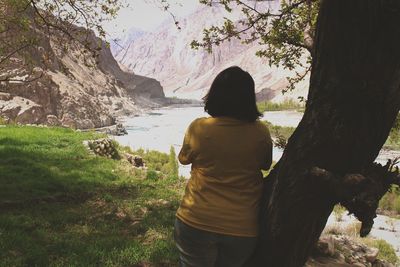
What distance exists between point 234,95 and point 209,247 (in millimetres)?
1129

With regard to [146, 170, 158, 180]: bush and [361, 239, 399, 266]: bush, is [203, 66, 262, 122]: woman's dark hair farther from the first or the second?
[361, 239, 399, 266]: bush

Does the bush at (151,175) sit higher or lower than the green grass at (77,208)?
lower

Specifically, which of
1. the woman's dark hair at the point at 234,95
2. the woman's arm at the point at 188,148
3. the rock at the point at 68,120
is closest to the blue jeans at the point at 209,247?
the woman's arm at the point at 188,148

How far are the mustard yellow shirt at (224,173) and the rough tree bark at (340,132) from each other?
0.88 ft

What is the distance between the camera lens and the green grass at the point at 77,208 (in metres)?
5.84

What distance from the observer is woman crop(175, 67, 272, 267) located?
116 inches

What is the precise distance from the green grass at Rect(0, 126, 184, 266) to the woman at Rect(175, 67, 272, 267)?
2946 mm

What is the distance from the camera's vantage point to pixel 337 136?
2.96m

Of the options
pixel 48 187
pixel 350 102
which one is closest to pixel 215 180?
pixel 350 102

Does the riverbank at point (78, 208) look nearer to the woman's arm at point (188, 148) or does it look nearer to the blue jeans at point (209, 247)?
the blue jeans at point (209, 247)

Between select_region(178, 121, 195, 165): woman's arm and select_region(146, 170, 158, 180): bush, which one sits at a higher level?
select_region(178, 121, 195, 165): woman's arm

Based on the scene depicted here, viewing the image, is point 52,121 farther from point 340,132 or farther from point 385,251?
point 340,132

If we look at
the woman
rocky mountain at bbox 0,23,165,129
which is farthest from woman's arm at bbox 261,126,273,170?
rocky mountain at bbox 0,23,165,129

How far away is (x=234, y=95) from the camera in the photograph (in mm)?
3020
